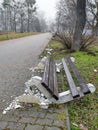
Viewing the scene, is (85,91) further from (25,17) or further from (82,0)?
(25,17)

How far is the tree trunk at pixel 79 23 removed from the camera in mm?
11156

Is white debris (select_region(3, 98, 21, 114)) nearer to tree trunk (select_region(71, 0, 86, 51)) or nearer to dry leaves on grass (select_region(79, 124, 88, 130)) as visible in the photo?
dry leaves on grass (select_region(79, 124, 88, 130))

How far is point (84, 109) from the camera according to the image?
3.92 meters

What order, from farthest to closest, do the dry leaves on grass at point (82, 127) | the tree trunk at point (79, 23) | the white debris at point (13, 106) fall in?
the tree trunk at point (79, 23), the white debris at point (13, 106), the dry leaves on grass at point (82, 127)

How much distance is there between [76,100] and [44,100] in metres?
0.64

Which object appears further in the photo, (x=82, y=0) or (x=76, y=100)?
(x=82, y=0)

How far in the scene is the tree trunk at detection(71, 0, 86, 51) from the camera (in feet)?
36.6

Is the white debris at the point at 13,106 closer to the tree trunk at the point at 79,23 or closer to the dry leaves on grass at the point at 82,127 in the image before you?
the dry leaves on grass at the point at 82,127

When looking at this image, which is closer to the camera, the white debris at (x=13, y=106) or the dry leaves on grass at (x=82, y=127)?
the dry leaves on grass at (x=82, y=127)

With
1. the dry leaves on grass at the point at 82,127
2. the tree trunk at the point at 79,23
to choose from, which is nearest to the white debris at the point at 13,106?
the dry leaves on grass at the point at 82,127

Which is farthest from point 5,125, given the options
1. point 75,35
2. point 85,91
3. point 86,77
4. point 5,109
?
point 75,35

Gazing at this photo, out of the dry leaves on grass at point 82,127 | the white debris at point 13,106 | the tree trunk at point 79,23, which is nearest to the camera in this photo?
the dry leaves on grass at point 82,127

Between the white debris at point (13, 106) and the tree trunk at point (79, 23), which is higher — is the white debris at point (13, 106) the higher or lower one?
the lower one

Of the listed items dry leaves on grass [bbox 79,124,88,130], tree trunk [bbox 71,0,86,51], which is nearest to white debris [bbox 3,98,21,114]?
dry leaves on grass [bbox 79,124,88,130]
